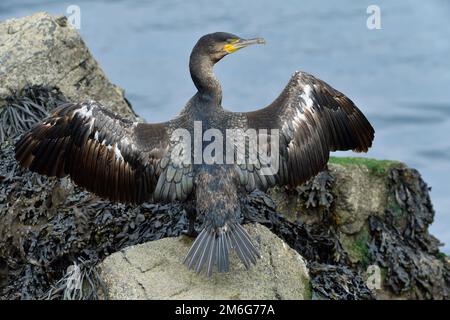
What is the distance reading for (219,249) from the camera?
19.7 ft

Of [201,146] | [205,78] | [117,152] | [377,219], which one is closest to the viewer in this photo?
[201,146]

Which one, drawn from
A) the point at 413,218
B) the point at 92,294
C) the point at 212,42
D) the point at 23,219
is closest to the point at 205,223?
the point at 92,294

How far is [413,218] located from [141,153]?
3.26 meters

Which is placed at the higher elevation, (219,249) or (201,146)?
(201,146)

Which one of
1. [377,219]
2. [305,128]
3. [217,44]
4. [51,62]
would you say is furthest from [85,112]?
[377,219]

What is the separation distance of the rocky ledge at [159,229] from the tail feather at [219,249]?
0.65ft

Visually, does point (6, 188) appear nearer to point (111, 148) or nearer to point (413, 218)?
point (111, 148)

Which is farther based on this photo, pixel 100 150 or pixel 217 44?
pixel 217 44

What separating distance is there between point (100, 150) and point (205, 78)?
2.85ft

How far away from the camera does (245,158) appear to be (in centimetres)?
644

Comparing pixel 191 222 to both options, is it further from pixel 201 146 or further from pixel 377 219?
pixel 377 219

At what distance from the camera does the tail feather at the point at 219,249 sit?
5965 millimetres

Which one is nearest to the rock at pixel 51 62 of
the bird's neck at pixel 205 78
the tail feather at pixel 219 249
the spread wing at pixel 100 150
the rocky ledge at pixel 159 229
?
the rocky ledge at pixel 159 229

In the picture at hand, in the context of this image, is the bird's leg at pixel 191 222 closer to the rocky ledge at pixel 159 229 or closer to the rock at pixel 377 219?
the rocky ledge at pixel 159 229
